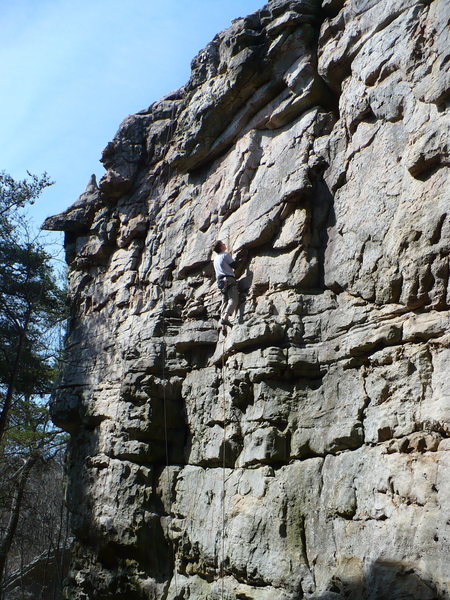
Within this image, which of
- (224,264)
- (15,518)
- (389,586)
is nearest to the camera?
(389,586)

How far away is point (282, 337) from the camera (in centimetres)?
981

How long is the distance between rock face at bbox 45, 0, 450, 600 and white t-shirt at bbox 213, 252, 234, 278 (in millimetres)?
306

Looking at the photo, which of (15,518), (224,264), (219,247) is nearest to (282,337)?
(224,264)

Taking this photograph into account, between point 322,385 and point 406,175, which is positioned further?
point 322,385

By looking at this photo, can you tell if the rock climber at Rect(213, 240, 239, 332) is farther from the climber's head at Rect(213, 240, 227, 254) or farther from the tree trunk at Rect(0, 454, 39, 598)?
the tree trunk at Rect(0, 454, 39, 598)

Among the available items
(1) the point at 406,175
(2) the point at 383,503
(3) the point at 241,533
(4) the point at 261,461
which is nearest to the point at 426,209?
(1) the point at 406,175

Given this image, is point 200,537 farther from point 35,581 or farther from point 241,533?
point 35,581

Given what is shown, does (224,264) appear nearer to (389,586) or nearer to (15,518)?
(389,586)

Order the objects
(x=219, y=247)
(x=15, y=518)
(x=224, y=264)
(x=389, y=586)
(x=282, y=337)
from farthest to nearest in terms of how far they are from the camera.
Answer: (x=15, y=518), (x=219, y=247), (x=224, y=264), (x=282, y=337), (x=389, y=586)

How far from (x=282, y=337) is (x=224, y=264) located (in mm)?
1717

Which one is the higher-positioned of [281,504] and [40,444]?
[40,444]

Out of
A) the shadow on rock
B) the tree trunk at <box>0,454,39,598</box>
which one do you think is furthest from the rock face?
the tree trunk at <box>0,454,39,598</box>

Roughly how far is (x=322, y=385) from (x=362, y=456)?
4.50ft

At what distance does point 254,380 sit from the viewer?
9.92 metres
